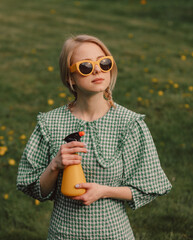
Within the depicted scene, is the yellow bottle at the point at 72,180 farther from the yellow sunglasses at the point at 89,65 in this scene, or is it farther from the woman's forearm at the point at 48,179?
the yellow sunglasses at the point at 89,65

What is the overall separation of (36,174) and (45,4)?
9.28 m

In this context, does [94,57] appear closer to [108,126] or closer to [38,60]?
[108,126]

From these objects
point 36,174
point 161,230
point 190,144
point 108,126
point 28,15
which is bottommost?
point 161,230

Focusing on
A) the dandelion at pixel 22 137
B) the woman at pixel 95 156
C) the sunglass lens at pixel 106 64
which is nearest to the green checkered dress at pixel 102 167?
the woman at pixel 95 156

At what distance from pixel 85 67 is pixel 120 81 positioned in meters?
3.80

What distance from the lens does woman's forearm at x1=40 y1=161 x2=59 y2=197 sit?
186 cm

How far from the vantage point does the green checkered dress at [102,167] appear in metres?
1.94

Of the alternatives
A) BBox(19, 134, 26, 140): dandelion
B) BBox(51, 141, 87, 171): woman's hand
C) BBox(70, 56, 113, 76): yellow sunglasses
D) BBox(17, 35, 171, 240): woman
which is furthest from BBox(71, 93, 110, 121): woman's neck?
BBox(19, 134, 26, 140): dandelion

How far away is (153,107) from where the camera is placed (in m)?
4.89

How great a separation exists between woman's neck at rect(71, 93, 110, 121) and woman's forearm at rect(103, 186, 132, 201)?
0.38 m

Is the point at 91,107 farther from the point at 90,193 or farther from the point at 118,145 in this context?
the point at 90,193

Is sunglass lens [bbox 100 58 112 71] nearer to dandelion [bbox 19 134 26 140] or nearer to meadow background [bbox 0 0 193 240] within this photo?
meadow background [bbox 0 0 193 240]

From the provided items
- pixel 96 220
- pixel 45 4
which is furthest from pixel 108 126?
pixel 45 4

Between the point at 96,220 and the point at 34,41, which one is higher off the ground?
the point at 34,41
